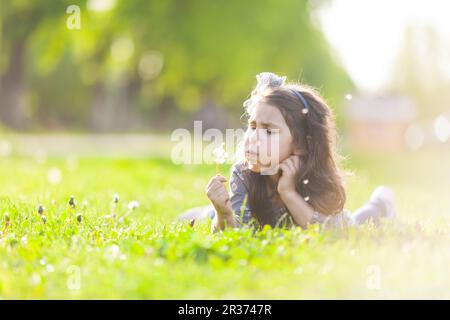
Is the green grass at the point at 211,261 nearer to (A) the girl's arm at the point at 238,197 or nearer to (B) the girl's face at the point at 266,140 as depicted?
(A) the girl's arm at the point at 238,197

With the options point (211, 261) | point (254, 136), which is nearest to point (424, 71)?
point (254, 136)

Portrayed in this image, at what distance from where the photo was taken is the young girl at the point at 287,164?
205 inches

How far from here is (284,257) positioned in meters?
4.00

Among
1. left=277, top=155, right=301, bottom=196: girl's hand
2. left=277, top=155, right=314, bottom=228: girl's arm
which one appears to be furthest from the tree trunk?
left=277, top=155, right=314, bottom=228: girl's arm

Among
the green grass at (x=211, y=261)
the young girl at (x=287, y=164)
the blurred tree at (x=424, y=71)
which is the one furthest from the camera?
the blurred tree at (x=424, y=71)

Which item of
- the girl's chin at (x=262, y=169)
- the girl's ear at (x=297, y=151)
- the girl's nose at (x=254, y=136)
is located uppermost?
the girl's nose at (x=254, y=136)

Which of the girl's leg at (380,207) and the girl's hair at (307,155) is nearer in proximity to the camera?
the girl's hair at (307,155)

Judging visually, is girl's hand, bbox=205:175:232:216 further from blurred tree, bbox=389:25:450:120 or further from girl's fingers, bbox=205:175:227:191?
blurred tree, bbox=389:25:450:120

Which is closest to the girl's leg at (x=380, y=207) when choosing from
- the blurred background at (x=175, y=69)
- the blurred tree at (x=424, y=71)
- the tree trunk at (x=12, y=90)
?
the blurred background at (x=175, y=69)

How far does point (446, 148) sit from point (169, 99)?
20.2 metres

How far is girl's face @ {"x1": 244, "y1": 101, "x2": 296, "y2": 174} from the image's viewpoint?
5.13 m

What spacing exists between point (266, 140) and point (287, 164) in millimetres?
258

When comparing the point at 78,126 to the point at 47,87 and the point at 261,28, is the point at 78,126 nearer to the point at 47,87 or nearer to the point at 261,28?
the point at 47,87
